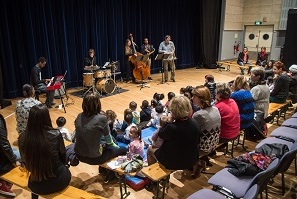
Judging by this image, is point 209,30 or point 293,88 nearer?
point 293,88

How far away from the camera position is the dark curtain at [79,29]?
23.2 feet

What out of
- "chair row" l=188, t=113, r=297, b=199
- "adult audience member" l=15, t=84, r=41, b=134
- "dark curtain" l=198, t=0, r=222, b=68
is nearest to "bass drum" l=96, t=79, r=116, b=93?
"adult audience member" l=15, t=84, r=41, b=134

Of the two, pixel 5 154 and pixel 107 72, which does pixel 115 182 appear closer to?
pixel 5 154

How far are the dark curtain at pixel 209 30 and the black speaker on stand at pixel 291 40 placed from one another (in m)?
3.68

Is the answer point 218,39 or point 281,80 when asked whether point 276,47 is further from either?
point 281,80

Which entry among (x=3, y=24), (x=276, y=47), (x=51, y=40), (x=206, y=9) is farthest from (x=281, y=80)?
(x=276, y=47)

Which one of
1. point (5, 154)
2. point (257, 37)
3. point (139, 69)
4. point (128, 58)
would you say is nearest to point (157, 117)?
point (5, 154)

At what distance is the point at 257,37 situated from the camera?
13.6 meters

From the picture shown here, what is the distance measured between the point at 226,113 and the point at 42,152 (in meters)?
2.20

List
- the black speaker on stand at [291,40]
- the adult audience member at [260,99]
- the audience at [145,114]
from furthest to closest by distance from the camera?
1. the black speaker on stand at [291,40]
2. the audience at [145,114]
3. the adult audience member at [260,99]

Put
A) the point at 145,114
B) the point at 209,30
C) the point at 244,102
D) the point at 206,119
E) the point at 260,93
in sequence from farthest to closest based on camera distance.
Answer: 1. the point at 209,30
2. the point at 145,114
3. the point at 260,93
4. the point at 244,102
5. the point at 206,119

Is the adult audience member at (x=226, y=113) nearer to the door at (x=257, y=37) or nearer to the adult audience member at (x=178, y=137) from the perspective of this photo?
the adult audience member at (x=178, y=137)

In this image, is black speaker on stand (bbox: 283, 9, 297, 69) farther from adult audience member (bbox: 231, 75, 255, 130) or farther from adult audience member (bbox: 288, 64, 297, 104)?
adult audience member (bbox: 231, 75, 255, 130)

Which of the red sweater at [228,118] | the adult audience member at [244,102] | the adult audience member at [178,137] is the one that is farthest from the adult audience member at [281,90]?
the adult audience member at [178,137]
